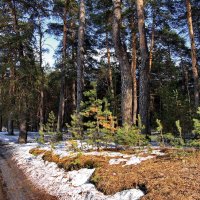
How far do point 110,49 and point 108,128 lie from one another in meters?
19.6

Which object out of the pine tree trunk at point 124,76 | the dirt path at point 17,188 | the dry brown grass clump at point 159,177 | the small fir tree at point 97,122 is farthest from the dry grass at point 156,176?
the pine tree trunk at point 124,76

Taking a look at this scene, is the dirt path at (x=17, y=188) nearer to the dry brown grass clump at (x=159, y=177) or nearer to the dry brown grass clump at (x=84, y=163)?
the dry brown grass clump at (x=84, y=163)

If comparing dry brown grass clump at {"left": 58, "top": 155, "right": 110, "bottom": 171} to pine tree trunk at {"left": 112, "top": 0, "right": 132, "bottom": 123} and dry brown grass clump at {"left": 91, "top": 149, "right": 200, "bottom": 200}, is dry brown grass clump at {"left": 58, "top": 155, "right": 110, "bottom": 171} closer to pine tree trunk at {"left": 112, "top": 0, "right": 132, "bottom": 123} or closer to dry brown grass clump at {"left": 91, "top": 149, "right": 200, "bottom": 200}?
dry brown grass clump at {"left": 91, "top": 149, "right": 200, "bottom": 200}

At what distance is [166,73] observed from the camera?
1230 inches

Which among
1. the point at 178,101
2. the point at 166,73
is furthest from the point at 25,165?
the point at 166,73

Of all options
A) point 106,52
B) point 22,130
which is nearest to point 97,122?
point 22,130

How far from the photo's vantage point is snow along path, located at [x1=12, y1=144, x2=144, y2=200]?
603 centimetres

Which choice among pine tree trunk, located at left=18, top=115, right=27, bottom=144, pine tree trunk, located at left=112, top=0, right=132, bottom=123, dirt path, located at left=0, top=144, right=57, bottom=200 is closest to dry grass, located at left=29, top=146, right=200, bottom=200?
dirt path, located at left=0, top=144, right=57, bottom=200

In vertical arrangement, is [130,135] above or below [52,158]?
above

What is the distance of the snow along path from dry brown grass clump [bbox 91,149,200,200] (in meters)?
0.22

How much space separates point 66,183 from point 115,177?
5.22 ft

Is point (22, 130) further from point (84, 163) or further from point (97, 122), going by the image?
point (84, 163)

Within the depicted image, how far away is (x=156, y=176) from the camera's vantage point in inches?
246

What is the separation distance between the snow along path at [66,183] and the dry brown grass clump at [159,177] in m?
0.22
